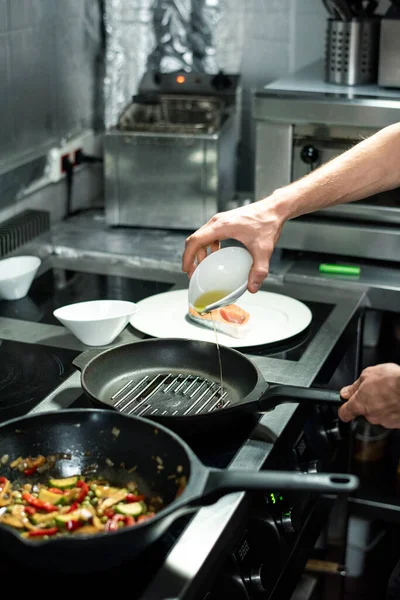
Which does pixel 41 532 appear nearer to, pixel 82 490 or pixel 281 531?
pixel 82 490

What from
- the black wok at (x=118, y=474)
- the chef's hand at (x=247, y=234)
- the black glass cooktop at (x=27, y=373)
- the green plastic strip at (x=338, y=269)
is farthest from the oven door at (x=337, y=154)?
the black wok at (x=118, y=474)

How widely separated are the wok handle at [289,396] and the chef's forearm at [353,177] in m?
0.39

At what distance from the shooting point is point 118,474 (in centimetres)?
121

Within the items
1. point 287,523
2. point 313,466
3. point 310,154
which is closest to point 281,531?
point 287,523

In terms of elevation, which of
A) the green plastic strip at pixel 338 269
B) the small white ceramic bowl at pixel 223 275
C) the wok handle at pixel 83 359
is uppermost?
the small white ceramic bowl at pixel 223 275

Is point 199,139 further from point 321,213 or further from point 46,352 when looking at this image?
point 46,352

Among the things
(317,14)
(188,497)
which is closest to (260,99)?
(317,14)

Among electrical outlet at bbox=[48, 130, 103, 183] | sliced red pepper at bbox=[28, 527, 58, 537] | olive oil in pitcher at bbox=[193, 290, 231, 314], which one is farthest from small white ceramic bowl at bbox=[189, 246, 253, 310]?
electrical outlet at bbox=[48, 130, 103, 183]

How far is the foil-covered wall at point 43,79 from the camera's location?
2078 millimetres

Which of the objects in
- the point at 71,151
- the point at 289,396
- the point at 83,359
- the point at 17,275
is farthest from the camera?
the point at 71,151

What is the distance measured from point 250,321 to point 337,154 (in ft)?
1.53

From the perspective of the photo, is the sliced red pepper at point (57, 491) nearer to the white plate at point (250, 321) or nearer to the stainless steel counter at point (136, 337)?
A: the stainless steel counter at point (136, 337)

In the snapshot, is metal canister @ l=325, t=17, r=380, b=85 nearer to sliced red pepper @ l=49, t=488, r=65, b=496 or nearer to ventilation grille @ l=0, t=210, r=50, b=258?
ventilation grille @ l=0, t=210, r=50, b=258

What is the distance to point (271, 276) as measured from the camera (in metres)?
2.02
